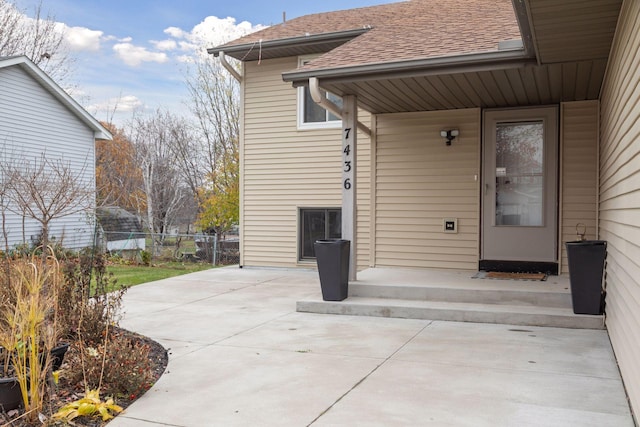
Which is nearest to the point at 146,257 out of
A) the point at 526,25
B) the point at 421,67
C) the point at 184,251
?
the point at 184,251

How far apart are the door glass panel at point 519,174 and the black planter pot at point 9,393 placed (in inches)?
249

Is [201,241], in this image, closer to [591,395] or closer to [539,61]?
[539,61]

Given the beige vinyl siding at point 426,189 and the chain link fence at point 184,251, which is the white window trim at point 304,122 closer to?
the beige vinyl siding at point 426,189

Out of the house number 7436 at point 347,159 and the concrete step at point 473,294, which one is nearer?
the concrete step at point 473,294

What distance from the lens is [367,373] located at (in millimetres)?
4113

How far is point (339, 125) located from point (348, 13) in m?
2.72

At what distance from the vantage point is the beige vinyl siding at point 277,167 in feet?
32.1

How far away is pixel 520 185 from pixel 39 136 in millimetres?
13253

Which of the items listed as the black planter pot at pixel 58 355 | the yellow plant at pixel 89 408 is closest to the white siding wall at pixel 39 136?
the black planter pot at pixel 58 355

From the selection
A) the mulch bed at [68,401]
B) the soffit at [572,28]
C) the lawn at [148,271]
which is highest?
the soffit at [572,28]

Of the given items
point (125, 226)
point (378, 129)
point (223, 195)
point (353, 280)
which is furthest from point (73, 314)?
point (125, 226)

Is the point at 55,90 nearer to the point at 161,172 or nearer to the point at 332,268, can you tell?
the point at 161,172

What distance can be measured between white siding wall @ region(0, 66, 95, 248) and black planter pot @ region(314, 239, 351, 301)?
8.84 metres

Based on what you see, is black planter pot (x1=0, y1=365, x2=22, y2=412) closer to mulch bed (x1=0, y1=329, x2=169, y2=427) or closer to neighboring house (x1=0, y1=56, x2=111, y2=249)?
mulch bed (x1=0, y1=329, x2=169, y2=427)
